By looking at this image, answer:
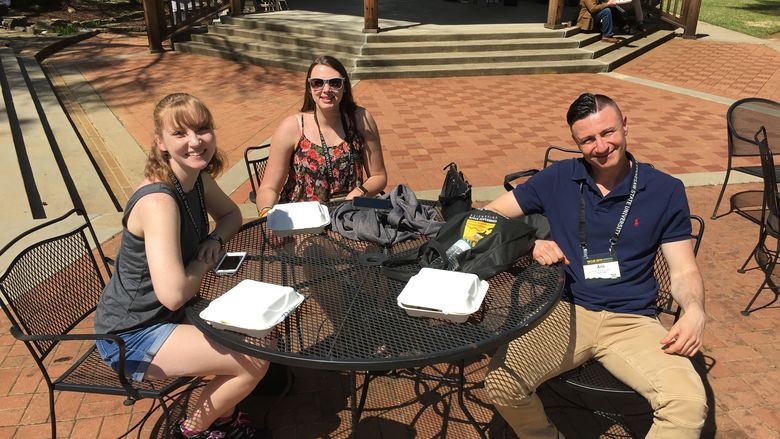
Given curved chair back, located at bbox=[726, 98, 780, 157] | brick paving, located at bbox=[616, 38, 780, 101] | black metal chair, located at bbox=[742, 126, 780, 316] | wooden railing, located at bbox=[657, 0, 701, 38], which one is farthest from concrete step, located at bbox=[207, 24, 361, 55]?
wooden railing, located at bbox=[657, 0, 701, 38]

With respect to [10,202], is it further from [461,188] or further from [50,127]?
[461,188]

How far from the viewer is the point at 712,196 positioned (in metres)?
4.99

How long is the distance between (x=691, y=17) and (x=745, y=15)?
6327mm

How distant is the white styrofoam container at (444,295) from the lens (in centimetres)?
186

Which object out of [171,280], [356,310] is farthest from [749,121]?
[171,280]

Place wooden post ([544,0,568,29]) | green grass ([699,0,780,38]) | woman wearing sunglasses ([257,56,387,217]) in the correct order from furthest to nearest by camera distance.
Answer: green grass ([699,0,780,38]) → wooden post ([544,0,568,29]) → woman wearing sunglasses ([257,56,387,217])

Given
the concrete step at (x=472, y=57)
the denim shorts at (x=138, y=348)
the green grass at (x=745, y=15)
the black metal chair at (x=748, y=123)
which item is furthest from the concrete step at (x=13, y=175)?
the green grass at (x=745, y=15)

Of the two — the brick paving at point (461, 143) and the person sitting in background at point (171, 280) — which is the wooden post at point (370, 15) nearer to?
the brick paving at point (461, 143)

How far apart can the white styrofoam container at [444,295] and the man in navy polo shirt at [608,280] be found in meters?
0.45

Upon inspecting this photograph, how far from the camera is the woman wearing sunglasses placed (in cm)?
309

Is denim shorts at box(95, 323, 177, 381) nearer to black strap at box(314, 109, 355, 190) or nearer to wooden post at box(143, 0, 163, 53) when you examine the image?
black strap at box(314, 109, 355, 190)

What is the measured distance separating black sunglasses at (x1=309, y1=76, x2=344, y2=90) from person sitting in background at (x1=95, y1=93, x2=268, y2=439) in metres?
0.87

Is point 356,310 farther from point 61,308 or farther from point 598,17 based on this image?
point 598,17

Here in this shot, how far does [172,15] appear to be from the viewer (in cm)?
1140
